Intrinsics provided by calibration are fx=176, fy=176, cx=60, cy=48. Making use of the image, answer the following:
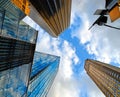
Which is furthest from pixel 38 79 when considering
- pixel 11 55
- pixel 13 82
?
pixel 13 82

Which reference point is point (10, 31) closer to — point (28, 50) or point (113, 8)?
point (28, 50)

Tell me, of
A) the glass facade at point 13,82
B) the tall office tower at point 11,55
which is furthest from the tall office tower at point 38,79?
the tall office tower at point 11,55

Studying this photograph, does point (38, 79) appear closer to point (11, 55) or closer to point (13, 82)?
point (11, 55)

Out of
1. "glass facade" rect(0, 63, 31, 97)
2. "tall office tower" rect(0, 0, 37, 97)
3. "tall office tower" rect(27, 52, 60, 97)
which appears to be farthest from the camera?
"tall office tower" rect(27, 52, 60, 97)

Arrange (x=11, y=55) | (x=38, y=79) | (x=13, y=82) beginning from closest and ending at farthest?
(x=13, y=82)
(x=11, y=55)
(x=38, y=79)

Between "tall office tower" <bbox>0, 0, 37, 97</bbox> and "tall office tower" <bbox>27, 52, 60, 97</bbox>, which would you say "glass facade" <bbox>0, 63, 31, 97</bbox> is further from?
"tall office tower" <bbox>27, 52, 60, 97</bbox>

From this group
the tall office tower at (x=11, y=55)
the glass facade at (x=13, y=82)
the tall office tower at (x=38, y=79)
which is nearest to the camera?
the tall office tower at (x=11, y=55)

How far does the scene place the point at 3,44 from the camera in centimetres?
3594

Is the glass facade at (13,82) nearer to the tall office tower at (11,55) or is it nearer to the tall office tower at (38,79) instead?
the tall office tower at (11,55)

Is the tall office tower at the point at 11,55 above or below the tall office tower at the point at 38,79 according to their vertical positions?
above

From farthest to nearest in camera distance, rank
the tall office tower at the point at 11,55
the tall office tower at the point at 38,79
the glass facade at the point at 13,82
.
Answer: the tall office tower at the point at 38,79, the glass facade at the point at 13,82, the tall office tower at the point at 11,55

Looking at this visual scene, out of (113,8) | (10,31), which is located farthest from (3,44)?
(113,8)

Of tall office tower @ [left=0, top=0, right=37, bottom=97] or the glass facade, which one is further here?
the glass facade

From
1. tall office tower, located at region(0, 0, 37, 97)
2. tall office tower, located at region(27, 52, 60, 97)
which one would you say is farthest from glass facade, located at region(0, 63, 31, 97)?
tall office tower, located at region(27, 52, 60, 97)
